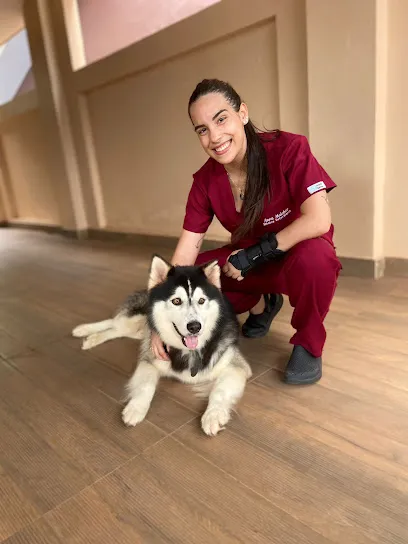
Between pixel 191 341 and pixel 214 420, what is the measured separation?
1.00ft

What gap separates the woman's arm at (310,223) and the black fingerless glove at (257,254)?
0.17ft

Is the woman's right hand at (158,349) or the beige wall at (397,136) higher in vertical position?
the beige wall at (397,136)

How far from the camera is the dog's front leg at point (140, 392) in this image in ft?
4.84

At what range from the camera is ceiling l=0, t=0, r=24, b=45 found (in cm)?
563

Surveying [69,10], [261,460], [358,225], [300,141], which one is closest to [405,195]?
[358,225]

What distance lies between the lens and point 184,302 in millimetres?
1531

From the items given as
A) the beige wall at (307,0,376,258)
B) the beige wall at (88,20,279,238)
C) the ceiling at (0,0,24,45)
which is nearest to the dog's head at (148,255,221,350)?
the beige wall at (307,0,376,258)

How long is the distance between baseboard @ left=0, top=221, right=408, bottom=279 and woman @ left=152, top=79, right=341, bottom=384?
118 cm

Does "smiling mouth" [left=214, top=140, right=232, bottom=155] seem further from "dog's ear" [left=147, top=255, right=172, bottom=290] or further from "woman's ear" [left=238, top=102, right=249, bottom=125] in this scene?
"dog's ear" [left=147, top=255, right=172, bottom=290]

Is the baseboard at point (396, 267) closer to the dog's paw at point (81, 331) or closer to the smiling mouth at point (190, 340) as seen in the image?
the smiling mouth at point (190, 340)

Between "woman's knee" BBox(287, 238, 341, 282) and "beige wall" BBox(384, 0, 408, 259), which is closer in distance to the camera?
"woman's knee" BBox(287, 238, 341, 282)

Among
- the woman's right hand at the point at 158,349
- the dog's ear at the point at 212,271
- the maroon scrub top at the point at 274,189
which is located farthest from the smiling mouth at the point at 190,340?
the maroon scrub top at the point at 274,189

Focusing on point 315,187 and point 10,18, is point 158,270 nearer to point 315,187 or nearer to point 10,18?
point 315,187

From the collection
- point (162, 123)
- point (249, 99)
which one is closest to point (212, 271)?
point (249, 99)
